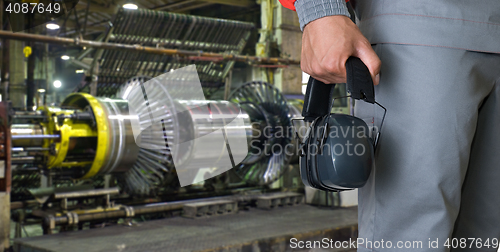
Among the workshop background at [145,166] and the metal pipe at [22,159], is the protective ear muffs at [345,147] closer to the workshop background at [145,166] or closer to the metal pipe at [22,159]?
the workshop background at [145,166]

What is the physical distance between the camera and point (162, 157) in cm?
308

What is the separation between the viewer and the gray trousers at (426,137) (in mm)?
779

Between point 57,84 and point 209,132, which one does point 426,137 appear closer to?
point 209,132

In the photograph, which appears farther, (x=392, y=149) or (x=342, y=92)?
(x=342, y=92)

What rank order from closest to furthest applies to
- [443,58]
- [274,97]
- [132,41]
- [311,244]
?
[443,58] < [311,244] < [274,97] < [132,41]

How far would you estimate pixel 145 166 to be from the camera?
10.5ft

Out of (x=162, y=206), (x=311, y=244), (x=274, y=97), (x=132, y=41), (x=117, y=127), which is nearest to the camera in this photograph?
(x=311, y=244)

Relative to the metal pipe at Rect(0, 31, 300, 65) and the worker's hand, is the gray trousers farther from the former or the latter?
the metal pipe at Rect(0, 31, 300, 65)

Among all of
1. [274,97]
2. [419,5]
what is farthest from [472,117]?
[274,97]

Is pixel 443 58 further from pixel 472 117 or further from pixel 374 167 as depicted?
pixel 374 167

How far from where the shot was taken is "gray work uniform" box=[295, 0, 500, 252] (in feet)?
2.56

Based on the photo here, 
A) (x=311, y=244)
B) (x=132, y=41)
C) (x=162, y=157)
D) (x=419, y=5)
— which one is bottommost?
(x=311, y=244)

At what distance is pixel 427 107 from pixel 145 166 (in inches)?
104

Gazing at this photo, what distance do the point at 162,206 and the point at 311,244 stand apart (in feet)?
3.72
